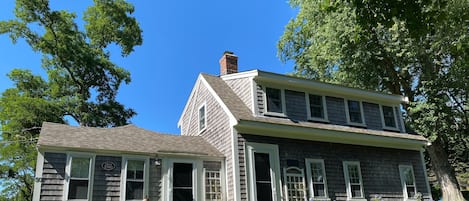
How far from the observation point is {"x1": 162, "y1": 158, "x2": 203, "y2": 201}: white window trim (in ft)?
35.3

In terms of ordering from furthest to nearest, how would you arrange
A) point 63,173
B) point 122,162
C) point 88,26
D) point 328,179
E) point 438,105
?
point 88,26 < point 438,105 < point 328,179 < point 122,162 < point 63,173

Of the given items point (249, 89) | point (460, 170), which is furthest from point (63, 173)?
point (460, 170)

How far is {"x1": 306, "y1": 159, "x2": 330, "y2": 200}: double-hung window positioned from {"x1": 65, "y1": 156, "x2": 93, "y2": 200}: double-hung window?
692 cm

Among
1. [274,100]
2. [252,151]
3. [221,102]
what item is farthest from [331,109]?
[221,102]

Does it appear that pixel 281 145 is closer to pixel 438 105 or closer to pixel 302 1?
pixel 438 105

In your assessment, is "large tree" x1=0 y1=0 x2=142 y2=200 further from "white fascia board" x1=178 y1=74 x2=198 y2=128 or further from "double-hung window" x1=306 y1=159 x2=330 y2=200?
"double-hung window" x1=306 y1=159 x2=330 y2=200

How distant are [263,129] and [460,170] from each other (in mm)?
22790

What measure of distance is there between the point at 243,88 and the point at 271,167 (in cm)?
324

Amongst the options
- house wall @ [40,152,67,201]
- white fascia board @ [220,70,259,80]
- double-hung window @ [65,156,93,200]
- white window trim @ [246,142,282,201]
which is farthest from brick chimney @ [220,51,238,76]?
house wall @ [40,152,67,201]

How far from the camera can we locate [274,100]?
12.9m

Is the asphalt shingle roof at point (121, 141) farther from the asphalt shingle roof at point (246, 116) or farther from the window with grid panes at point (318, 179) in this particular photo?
the window with grid panes at point (318, 179)

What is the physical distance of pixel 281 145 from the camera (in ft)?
39.4

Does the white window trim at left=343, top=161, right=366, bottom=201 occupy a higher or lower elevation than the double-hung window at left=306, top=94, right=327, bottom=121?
lower

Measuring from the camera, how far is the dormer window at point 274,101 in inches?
499
